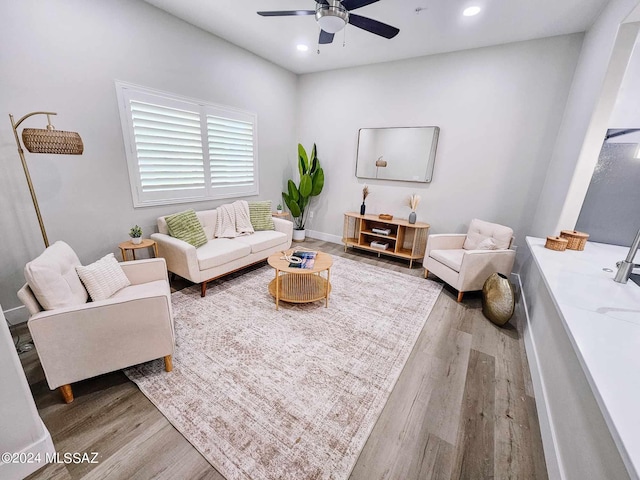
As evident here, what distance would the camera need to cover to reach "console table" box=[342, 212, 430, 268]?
3812 millimetres

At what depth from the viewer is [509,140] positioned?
3.24m

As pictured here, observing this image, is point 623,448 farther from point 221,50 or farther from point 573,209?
point 221,50

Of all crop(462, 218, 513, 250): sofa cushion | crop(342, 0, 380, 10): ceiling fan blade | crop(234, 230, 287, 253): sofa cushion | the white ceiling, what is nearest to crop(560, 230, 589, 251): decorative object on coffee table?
crop(462, 218, 513, 250): sofa cushion

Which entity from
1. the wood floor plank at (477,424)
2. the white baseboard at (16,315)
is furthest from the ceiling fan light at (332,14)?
the white baseboard at (16,315)

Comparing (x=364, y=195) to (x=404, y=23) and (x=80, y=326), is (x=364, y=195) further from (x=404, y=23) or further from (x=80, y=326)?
(x=80, y=326)

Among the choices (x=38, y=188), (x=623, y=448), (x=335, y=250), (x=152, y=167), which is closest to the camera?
(x=623, y=448)

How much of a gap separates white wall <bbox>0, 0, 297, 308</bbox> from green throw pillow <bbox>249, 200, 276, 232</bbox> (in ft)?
3.16

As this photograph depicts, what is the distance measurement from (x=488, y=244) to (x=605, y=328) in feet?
6.23

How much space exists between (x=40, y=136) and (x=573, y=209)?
4.31 m

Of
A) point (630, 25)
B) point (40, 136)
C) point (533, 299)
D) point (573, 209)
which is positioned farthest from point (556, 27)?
point (40, 136)

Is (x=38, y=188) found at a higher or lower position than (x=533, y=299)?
higher

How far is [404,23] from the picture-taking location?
272cm

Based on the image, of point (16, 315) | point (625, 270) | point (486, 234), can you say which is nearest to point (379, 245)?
point (486, 234)

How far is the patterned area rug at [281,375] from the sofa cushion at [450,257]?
462 millimetres
